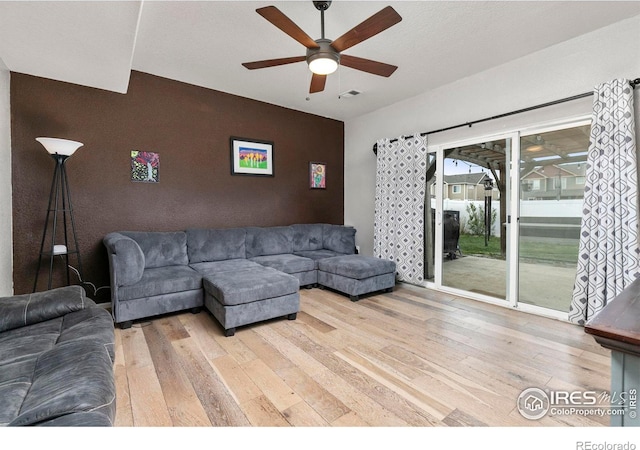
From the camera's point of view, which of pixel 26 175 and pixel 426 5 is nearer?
pixel 426 5

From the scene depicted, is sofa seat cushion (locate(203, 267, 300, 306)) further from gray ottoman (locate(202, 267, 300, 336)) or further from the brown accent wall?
the brown accent wall

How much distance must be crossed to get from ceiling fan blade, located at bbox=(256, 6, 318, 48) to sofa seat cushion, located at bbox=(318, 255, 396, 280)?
7.84 feet

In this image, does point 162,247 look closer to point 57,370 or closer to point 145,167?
point 145,167

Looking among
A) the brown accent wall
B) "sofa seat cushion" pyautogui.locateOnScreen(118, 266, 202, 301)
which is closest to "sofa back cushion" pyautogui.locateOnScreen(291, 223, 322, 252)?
the brown accent wall

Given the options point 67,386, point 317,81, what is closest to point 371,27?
point 317,81

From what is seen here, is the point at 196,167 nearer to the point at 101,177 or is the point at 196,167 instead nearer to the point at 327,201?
the point at 101,177

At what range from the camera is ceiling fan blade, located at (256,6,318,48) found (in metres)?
1.80

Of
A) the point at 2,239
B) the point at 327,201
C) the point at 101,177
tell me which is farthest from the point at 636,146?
the point at 2,239

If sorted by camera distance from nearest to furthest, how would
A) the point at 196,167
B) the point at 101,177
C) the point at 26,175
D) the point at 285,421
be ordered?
the point at 285,421, the point at 26,175, the point at 101,177, the point at 196,167

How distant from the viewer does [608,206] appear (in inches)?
102

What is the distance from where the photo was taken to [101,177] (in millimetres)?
3357

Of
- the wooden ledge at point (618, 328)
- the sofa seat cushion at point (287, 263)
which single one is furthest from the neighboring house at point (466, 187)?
the wooden ledge at point (618, 328)

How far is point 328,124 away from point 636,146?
393cm

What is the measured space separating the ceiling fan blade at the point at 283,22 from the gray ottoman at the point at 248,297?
2.04 meters
